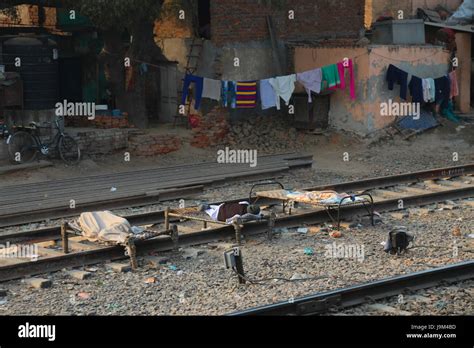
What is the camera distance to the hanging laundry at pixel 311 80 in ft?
75.1

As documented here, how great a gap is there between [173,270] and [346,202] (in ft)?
12.6

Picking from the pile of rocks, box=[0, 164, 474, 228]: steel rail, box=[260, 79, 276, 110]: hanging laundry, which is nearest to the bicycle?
box=[0, 164, 474, 228]: steel rail

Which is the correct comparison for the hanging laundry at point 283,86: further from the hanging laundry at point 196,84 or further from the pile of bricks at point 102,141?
the pile of bricks at point 102,141

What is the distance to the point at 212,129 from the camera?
→ 2270 cm

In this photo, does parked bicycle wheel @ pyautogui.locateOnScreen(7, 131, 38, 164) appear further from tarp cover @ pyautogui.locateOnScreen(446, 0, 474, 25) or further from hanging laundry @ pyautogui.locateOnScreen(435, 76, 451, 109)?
tarp cover @ pyautogui.locateOnScreen(446, 0, 474, 25)

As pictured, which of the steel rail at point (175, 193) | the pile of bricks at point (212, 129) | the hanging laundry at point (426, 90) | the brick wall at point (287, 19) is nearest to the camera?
the steel rail at point (175, 193)

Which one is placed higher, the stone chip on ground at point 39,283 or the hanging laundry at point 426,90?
the hanging laundry at point 426,90

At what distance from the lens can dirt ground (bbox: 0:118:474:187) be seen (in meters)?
18.9

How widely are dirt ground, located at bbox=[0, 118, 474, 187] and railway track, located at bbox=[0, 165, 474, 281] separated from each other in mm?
1644

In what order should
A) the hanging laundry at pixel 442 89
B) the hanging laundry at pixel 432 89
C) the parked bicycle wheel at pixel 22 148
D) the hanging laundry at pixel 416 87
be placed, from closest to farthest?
the parked bicycle wheel at pixel 22 148, the hanging laundry at pixel 416 87, the hanging laundry at pixel 432 89, the hanging laundry at pixel 442 89

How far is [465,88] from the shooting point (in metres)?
27.4

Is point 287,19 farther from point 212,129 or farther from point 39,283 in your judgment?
point 39,283

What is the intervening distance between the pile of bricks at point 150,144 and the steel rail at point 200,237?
8.09 metres

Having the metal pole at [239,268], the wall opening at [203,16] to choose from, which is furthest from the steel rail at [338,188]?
the wall opening at [203,16]
